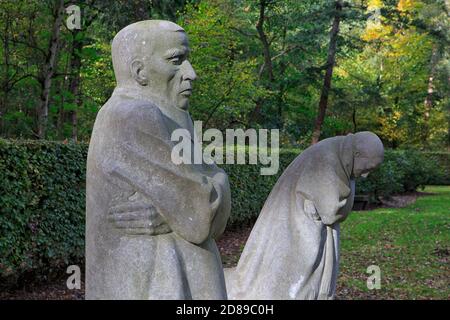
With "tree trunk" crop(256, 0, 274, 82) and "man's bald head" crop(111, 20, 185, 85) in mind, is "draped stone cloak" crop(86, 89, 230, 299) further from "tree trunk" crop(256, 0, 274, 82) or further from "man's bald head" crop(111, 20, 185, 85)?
"tree trunk" crop(256, 0, 274, 82)

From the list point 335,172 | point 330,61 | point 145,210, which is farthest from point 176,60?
point 330,61

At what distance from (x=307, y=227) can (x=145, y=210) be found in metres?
3.08

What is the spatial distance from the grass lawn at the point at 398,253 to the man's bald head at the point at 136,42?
25.2 ft

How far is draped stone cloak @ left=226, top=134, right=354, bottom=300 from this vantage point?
5406 mm

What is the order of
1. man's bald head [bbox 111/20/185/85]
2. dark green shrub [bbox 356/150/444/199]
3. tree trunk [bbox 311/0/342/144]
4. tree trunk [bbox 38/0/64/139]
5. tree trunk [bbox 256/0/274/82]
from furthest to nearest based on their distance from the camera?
tree trunk [bbox 256/0/274/82]
tree trunk [bbox 311/0/342/144]
dark green shrub [bbox 356/150/444/199]
tree trunk [bbox 38/0/64/139]
man's bald head [bbox 111/20/185/85]

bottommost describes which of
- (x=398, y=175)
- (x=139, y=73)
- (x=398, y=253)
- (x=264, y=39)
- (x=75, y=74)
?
(x=398, y=253)

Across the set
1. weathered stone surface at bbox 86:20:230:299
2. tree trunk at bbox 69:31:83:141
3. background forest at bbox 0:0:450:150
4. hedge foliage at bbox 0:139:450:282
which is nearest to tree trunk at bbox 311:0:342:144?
background forest at bbox 0:0:450:150

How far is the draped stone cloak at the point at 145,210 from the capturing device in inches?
102

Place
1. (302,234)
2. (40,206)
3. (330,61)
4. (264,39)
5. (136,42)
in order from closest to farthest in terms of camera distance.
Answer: (136,42), (302,234), (40,206), (330,61), (264,39)

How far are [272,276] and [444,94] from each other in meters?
36.4

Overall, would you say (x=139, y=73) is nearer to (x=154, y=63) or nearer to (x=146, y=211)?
(x=154, y=63)

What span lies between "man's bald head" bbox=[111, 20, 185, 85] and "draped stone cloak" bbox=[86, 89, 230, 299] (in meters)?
0.21

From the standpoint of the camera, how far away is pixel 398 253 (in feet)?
45.3

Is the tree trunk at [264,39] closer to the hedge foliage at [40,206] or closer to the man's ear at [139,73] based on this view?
the hedge foliage at [40,206]
